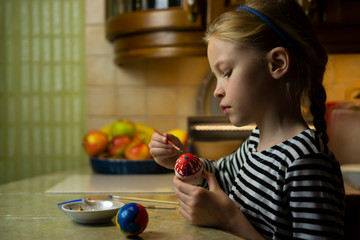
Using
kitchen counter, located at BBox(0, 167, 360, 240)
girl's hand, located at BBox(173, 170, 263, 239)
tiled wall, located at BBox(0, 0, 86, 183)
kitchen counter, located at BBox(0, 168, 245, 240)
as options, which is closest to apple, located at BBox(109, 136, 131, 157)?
kitchen counter, located at BBox(0, 167, 360, 240)

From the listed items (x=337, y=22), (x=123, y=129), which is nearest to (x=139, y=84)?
(x=123, y=129)

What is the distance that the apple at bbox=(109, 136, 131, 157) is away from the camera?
59.8 inches

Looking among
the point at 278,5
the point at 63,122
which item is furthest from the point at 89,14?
the point at 278,5

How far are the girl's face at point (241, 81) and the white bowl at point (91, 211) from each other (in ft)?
0.98

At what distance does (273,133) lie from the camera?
2.79 feet

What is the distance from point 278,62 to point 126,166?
2.65ft

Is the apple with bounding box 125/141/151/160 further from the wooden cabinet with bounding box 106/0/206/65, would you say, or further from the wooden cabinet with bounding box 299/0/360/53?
the wooden cabinet with bounding box 299/0/360/53

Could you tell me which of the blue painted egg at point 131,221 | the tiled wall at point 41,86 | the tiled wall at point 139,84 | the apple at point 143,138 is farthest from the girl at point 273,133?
the tiled wall at point 41,86

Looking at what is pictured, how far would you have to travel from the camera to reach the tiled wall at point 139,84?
5.98 ft

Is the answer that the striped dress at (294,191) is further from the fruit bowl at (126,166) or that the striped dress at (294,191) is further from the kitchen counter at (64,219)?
the fruit bowl at (126,166)

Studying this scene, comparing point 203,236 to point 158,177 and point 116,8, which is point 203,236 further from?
point 116,8

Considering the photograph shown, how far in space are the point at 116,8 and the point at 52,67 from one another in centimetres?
54

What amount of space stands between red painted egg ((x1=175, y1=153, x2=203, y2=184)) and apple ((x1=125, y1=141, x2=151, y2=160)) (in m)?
0.69

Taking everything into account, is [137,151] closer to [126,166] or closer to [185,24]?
[126,166]
